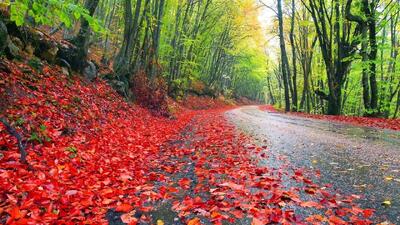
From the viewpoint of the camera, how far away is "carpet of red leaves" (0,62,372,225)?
118 inches

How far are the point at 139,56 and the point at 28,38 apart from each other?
8.15 metres

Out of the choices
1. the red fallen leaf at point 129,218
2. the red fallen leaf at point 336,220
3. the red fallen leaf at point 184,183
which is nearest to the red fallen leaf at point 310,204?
the red fallen leaf at point 336,220

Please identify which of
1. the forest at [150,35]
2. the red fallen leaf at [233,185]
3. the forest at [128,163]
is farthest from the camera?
the forest at [150,35]

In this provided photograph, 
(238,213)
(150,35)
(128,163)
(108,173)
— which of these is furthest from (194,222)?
(150,35)

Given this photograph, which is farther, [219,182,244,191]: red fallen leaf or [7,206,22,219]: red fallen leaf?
[219,182,244,191]: red fallen leaf

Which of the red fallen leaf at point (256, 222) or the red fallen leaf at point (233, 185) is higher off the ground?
the red fallen leaf at point (256, 222)

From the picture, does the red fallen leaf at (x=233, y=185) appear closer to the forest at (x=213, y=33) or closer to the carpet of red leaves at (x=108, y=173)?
the carpet of red leaves at (x=108, y=173)

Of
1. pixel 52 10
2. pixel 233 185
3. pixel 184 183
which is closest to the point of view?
pixel 52 10

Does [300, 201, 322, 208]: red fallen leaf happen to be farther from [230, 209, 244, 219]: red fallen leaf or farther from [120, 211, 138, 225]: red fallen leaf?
[120, 211, 138, 225]: red fallen leaf

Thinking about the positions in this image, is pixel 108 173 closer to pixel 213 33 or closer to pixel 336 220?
pixel 336 220

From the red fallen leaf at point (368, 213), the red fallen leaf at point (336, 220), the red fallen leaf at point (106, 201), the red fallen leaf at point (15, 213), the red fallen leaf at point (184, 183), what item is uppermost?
the red fallen leaf at point (368, 213)

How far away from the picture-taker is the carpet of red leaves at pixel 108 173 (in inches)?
118

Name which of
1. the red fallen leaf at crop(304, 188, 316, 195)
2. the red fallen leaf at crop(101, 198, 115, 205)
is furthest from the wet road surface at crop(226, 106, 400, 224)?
the red fallen leaf at crop(101, 198, 115, 205)

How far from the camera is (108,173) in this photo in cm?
454
